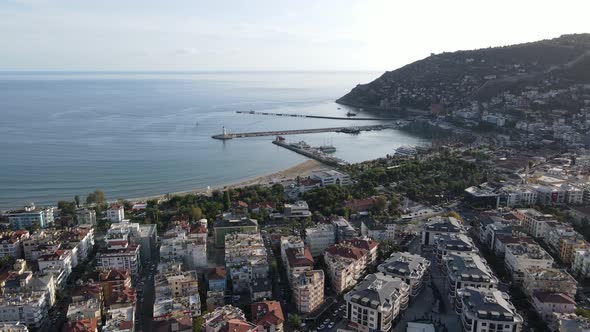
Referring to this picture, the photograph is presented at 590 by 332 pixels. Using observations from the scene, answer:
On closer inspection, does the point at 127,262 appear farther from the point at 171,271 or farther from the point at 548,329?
the point at 548,329

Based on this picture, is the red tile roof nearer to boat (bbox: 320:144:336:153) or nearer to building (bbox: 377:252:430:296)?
building (bbox: 377:252:430:296)

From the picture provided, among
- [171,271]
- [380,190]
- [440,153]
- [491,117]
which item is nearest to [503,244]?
[380,190]

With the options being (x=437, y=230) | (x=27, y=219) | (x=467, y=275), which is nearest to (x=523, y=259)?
(x=467, y=275)

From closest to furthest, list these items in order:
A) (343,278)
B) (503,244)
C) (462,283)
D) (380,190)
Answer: (462,283) → (343,278) → (503,244) → (380,190)

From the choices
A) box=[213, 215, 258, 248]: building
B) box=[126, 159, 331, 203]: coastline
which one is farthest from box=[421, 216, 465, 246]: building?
box=[126, 159, 331, 203]: coastline

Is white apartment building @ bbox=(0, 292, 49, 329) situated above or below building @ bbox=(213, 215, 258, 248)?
below

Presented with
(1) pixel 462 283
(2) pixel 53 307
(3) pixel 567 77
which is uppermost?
(3) pixel 567 77
